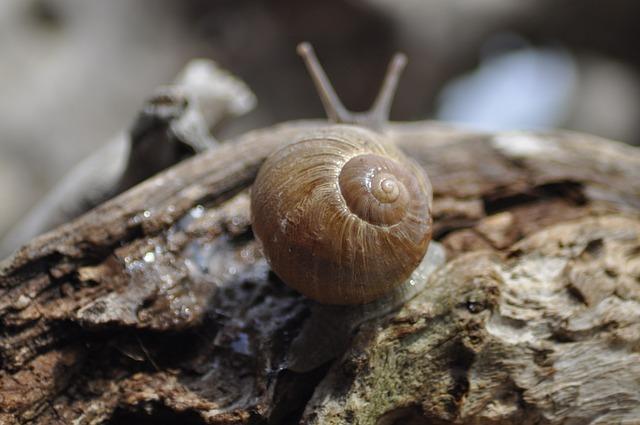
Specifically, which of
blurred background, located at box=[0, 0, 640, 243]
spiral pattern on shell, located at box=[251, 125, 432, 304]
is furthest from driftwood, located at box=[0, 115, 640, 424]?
blurred background, located at box=[0, 0, 640, 243]


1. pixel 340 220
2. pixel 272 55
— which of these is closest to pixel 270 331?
pixel 340 220

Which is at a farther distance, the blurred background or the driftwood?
the blurred background

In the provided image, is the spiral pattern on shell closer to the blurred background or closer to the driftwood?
the driftwood

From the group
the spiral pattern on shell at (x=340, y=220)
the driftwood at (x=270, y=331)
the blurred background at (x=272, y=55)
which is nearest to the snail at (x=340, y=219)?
the spiral pattern on shell at (x=340, y=220)

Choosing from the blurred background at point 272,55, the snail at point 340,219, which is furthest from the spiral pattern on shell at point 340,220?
the blurred background at point 272,55

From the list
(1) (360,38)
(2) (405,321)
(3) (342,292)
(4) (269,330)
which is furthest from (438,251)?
(1) (360,38)

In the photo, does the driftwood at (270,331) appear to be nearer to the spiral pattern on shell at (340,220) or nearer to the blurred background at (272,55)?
the spiral pattern on shell at (340,220)

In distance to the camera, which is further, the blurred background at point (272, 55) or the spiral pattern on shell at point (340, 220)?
the blurred background at point (272, 55)
